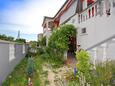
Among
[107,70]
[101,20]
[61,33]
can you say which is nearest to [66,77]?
[107,70]

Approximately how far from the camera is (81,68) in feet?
36.9

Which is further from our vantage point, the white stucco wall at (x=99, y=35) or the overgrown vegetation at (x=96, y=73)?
the white stucco wall at (x=99, y=35)

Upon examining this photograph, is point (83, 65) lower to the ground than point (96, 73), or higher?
higher

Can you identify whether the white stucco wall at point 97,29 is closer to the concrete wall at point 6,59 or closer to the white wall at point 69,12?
the white wall at point 69,12

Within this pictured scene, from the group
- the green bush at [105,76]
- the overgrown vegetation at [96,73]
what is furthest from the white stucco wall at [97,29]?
the green bush at [105,76]

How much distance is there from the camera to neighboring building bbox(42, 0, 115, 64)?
13078 mm

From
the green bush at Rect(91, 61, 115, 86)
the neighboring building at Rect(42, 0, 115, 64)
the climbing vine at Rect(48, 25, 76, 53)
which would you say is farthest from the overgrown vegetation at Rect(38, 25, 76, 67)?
the green bush at Rect(91, 61, 115, 86)

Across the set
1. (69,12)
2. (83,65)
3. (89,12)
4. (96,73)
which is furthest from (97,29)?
(69,12)

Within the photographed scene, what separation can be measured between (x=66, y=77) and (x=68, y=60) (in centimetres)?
693

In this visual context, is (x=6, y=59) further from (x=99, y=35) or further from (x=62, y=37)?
(x=62, y=37)

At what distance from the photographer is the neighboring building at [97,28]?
13.1 m

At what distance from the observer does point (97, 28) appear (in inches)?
595

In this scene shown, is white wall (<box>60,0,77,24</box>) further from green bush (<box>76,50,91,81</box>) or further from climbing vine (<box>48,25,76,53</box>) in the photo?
green bush (<box>76,50,91,81</box>)

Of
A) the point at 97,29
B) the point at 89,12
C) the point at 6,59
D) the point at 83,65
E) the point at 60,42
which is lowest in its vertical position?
the point at 83,65
